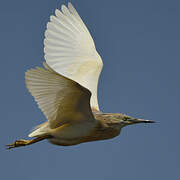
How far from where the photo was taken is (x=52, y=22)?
11023 mm

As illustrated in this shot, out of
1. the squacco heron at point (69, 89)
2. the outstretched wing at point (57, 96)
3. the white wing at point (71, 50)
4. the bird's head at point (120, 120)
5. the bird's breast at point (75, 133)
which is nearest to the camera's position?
the outstretched wing at point (57, 96)

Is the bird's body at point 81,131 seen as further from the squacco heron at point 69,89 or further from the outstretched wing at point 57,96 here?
the outstretched wing at point 57,96

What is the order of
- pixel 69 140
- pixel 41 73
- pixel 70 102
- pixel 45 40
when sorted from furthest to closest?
pixel 45 40 → pixel 69 140 → pixel 70 102 → pixel 41 73

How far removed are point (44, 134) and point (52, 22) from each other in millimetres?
3477

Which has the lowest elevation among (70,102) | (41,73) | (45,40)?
(70,102)

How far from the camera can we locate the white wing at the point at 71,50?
10.8 metres

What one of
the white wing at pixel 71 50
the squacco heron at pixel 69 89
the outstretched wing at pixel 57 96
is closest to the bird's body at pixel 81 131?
the squacco heron at pixel 69 89

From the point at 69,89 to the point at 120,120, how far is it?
1.53 metres

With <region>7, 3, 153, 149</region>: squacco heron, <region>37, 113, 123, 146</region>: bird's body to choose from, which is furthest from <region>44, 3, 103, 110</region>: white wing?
<region>37, 113, 123, 146</region>: bird's body

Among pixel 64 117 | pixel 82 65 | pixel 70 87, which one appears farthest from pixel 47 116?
pixel 82 65

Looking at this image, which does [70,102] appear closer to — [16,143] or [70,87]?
[70,87]

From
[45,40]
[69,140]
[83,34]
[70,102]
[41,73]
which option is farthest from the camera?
[83,34]

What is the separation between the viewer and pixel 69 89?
24.6 ft

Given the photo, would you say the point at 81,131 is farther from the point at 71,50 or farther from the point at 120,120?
the point at 71,50
